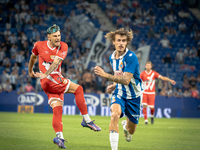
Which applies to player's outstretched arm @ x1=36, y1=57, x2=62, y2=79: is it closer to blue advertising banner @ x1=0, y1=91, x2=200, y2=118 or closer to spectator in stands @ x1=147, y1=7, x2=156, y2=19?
blue advertising banner @ x1=0, y1=91, x2=200, y2=118

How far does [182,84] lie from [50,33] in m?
16.7

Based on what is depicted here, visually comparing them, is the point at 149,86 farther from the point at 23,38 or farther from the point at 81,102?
the point at 23,38

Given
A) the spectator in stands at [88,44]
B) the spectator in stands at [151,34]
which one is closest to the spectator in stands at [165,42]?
the spectator in stands at [151,34]

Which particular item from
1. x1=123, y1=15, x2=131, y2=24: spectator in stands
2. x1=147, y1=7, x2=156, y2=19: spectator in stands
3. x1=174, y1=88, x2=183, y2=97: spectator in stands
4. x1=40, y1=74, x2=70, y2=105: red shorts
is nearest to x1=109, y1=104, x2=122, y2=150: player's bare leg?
x1=40, y1=74, x2=70, y2=105: red shorts

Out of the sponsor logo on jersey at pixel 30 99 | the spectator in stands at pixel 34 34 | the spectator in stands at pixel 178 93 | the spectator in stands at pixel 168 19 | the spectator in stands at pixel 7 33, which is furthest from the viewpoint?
the spectator in stands at pixel 168 19

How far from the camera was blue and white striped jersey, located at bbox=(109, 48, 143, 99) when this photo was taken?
5586 millimetres

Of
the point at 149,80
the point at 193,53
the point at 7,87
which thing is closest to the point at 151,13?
the point at 193,53

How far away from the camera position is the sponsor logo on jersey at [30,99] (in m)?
18.7

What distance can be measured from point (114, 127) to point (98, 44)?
679 inches

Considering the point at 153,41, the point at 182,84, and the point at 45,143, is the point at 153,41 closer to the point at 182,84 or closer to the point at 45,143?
the point at 182,84

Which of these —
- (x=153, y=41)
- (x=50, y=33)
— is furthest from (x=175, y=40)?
(x=50, y=33)

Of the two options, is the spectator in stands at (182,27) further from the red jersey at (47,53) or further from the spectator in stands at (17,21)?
the red jersey at (47,53)

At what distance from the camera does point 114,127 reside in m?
5.27

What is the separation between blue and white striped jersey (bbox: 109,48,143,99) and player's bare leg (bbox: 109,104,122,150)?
0.36 meters
